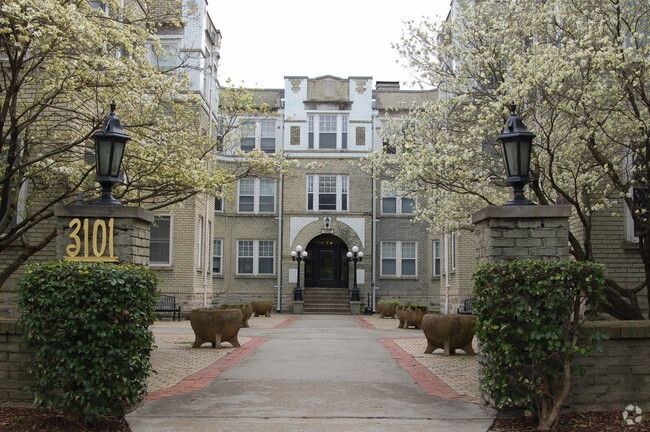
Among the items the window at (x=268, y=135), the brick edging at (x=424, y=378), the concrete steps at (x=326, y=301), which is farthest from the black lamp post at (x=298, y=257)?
the brick edging at (x=424, y=378)

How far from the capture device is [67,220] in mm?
7203

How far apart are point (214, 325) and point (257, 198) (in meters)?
19.4

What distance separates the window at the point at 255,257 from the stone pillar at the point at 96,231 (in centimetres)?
2465

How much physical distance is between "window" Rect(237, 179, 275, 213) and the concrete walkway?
2055 centimetres

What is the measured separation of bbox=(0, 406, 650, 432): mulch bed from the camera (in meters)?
6.18

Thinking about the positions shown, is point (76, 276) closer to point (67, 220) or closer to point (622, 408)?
point (67, 220)

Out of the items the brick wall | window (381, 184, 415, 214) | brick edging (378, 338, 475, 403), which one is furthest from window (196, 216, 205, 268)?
the brick wall

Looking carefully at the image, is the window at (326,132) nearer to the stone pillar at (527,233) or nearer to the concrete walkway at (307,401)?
the concrete walkway at (307,401)

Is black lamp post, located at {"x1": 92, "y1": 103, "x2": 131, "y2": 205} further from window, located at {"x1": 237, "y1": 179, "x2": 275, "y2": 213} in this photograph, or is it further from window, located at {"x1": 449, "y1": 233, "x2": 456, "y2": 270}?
window, located at {"x1": 237, "y1": 179, "x2": 275, "y2": 213}

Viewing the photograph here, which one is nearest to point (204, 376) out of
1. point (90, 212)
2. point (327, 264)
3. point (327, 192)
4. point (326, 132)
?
point (90, 212)

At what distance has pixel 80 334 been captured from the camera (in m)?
6.20

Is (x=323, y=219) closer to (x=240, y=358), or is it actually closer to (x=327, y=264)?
(x=327, y=264)

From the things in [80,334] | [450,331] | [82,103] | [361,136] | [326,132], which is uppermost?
[326,132]

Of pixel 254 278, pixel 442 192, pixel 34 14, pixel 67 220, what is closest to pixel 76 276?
pixel 67 220
